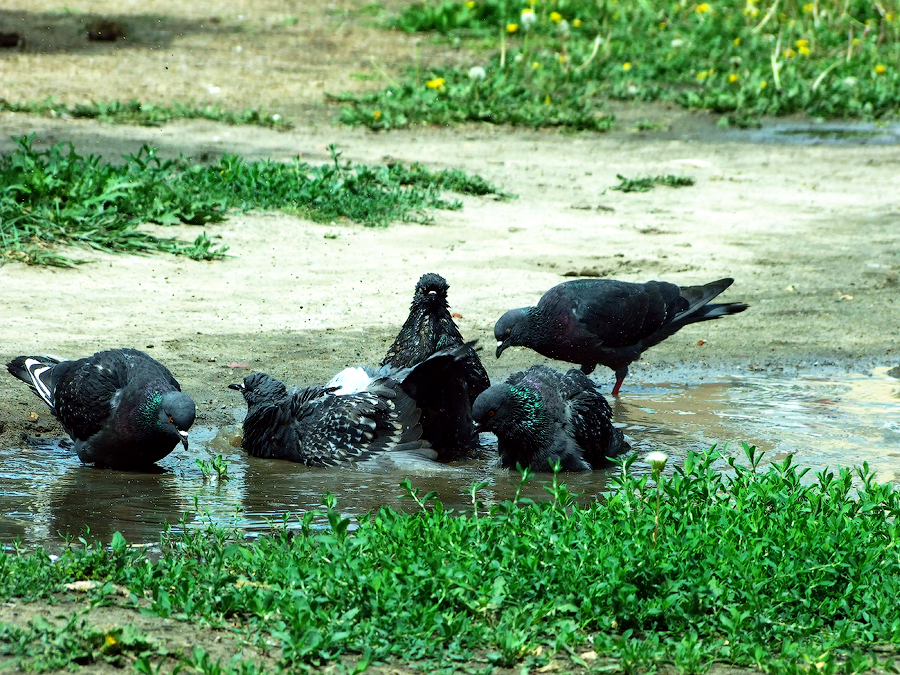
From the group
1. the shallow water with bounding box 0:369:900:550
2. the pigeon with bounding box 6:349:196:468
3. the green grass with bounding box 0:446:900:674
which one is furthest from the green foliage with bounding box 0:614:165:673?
the pigeon with bounding box 6:349:196:468

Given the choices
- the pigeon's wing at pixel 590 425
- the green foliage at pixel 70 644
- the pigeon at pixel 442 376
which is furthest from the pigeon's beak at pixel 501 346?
the green foliage at pixel 70 644

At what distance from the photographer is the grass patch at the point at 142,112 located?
13156 mm

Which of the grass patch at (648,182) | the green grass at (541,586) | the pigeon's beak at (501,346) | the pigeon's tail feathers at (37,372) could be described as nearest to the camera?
the green grass at (541,586)

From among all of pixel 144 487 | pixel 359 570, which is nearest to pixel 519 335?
pixel 144 487

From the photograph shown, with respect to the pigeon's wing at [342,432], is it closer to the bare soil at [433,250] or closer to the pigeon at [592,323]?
the bare soil at [433,250]

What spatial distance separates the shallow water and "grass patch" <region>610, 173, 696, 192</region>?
15.4ft

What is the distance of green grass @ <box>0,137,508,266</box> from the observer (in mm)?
8812

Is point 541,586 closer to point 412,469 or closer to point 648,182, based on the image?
point 412,469

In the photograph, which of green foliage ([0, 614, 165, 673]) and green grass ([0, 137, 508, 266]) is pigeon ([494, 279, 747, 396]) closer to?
green grass ([0, 137, 508, 266])

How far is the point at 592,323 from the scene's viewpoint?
7.23 metres

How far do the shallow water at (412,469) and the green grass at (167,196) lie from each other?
9.55 ft

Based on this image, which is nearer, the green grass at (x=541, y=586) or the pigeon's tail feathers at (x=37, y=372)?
the green grass at (x=541, y=586)

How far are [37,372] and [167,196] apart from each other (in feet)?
12.1

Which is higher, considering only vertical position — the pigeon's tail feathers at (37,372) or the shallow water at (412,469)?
the pigeon's tail feathers at (37,372)
